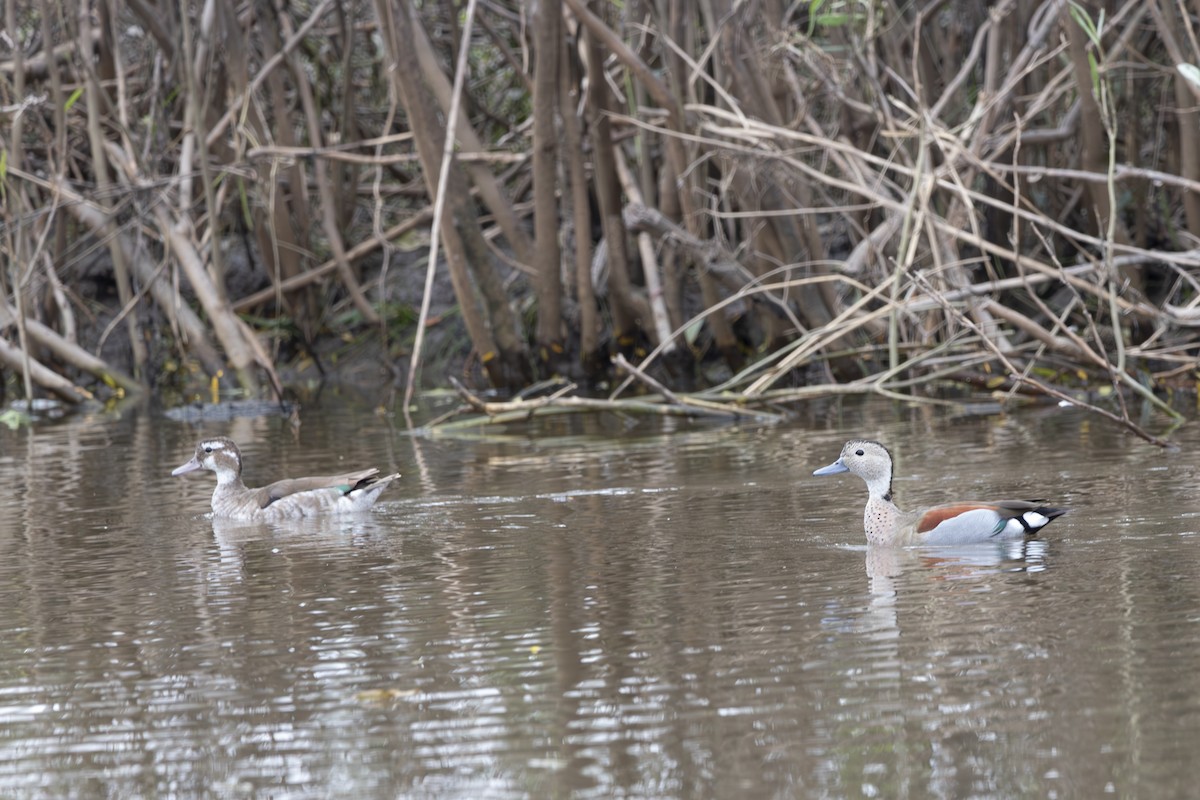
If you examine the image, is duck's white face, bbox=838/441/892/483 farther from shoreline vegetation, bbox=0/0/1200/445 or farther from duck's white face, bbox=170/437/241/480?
duck's white face, bbox=170/437/241/480

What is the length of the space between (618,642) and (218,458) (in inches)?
181

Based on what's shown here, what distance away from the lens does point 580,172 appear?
1538cm

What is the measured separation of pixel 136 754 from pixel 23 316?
10286 mm

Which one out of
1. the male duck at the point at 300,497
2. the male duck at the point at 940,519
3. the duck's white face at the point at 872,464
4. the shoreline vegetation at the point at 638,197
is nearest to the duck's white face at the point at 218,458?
the male duck at the point at 300,497

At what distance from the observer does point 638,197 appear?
15445 millimetres

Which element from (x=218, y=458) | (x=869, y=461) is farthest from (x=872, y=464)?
(x=218, y=458)

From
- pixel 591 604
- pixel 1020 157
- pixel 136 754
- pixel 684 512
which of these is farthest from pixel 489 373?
pixel 136 754

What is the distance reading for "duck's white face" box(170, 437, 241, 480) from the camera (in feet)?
31.6

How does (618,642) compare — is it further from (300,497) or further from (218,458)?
(218,458)

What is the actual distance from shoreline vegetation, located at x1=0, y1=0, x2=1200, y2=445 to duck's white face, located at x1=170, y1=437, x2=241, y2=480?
2.02 m

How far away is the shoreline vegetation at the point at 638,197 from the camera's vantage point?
12406 millimetres

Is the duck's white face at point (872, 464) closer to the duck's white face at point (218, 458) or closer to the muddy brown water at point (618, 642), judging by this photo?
the muddy brown water at point (618, 642)

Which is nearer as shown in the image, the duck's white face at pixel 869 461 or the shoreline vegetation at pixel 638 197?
the duck's white face at pixel 869 461

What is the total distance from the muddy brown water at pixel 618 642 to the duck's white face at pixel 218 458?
28 cm
